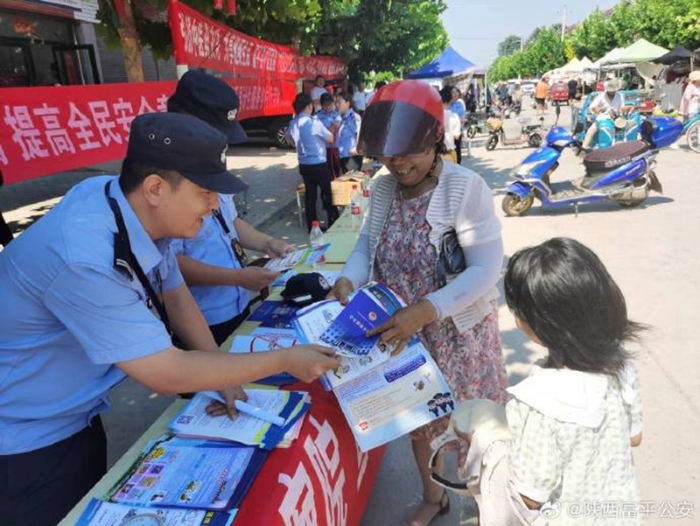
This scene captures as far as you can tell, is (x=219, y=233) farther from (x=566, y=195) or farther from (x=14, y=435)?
(x=566, y=195)

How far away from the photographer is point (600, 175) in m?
6.71

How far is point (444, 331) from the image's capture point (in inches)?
71.1

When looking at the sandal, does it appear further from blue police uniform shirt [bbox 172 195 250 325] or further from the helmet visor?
the helmet visor

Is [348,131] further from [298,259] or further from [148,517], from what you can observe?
[148,517]

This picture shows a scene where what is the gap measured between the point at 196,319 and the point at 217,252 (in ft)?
1.72

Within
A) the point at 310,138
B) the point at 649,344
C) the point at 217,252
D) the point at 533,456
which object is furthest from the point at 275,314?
the point at 310,138

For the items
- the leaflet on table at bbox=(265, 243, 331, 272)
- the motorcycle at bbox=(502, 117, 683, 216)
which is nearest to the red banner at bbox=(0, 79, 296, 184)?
A: the leaflet on table at bbox=(265, 243, 331, 272)

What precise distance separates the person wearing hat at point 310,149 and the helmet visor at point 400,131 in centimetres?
512

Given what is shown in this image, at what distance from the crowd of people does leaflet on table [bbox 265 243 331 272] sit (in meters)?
0.94

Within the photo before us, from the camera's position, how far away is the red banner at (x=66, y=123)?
9.90 ft

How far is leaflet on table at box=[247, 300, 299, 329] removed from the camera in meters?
2.16

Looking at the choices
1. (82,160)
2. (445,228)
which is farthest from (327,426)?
(82,160)

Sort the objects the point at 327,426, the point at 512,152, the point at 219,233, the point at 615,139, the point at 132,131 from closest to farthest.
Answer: the point at 132,131 → the point at 327,426 → the point at 219,233 → the point at 615,139 → the point at 512,152

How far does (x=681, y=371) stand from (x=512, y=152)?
34.7 ft
